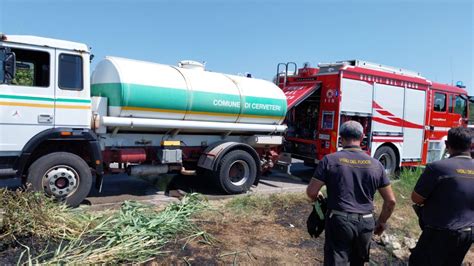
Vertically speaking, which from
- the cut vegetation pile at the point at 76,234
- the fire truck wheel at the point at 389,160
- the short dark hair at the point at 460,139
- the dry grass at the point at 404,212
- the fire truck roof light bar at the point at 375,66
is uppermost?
the fire truck roof light bar at the point at 375,66

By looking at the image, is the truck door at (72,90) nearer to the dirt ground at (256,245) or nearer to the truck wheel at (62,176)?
the truck wheel at (62,176)

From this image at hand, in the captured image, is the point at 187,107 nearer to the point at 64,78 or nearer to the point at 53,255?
the point at 64,78

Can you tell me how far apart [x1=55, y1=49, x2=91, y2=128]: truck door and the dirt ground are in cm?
284

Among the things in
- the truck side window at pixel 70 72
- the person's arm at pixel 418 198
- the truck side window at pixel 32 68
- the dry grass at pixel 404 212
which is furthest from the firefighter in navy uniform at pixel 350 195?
the truck side window at pixel 32 68

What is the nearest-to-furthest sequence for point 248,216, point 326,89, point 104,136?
point 248,216 < point 104,136 < point 326,89

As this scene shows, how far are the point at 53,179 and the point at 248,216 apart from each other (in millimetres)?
3102

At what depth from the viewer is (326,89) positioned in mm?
9602

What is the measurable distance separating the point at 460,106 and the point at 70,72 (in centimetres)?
1127

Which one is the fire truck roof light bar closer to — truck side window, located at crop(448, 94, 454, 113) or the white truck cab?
truck side window, located at crop(448, 94, 454, 113)

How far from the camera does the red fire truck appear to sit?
374 inches

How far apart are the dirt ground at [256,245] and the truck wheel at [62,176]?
7.72 ft

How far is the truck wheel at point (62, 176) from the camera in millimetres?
6156

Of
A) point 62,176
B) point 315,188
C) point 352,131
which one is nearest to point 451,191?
point 352,131

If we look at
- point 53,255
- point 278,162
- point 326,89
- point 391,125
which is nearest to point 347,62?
point 326,89
